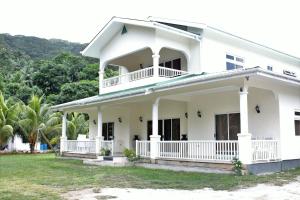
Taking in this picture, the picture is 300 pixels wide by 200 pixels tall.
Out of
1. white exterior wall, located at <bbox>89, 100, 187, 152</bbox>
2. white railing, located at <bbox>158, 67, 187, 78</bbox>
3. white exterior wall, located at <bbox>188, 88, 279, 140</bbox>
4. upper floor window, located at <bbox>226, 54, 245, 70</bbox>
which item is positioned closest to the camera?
white exterior wall, located at <bbox>188, 88, 279, 140</bbox>

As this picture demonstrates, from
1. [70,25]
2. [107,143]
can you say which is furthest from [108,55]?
[70,25]

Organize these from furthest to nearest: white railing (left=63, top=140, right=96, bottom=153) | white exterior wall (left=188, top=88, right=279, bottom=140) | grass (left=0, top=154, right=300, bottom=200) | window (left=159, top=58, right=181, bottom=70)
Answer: white railing (left=63, top=140, right=96, bottom=153), window (left=159, top=58, right=181, bottom=70), white exterior wall (left=188, top=88, right=279, bottom=140), grass (left=0, top=154, right=300, bottom=200)

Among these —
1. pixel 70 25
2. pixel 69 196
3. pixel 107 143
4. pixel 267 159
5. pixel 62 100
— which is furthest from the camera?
pixel 70 25

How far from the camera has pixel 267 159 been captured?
1287 centimetres

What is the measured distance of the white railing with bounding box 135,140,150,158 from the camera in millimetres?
16406

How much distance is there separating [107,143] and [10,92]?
2983 cm

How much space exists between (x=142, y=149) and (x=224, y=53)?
21.6 feet

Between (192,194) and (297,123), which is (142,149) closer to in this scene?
(297,123)

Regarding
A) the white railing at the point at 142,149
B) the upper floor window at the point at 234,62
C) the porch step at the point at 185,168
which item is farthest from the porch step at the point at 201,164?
the upper floor window at the point at 234,62

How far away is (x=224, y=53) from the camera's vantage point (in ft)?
61.1

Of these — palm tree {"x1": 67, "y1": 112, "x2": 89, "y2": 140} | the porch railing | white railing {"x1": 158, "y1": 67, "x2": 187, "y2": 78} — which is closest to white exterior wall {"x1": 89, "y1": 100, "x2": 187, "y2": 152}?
white railing {"x1": 158, "y1": 67, "x2": 187, "y2": 78}

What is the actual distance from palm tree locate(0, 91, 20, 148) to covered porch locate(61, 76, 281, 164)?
30.5 feet

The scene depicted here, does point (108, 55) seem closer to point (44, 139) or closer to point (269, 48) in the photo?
point (269, 48)

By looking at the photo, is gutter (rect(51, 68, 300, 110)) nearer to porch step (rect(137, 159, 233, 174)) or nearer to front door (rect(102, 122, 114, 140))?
porch step (rect(137, 159, 233, 174))
